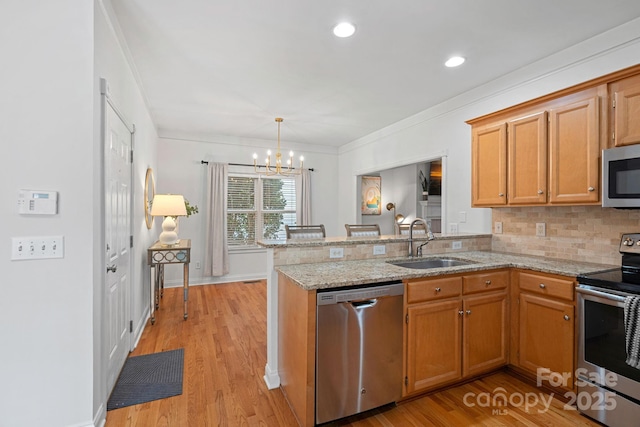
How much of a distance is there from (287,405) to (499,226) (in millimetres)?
2639

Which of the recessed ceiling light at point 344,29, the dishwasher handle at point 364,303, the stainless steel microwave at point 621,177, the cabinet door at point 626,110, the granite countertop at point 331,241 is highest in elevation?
the recessed ceiling light at point 344,29

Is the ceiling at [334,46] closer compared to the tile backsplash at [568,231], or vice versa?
the ceiling at [334,46]

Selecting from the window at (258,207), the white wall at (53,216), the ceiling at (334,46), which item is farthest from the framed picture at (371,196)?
the white wall at (53,216)

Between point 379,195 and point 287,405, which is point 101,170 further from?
point 379,195

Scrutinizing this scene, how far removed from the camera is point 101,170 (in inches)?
73.0

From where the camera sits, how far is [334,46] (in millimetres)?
2584

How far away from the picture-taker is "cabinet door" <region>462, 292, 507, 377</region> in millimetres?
2271

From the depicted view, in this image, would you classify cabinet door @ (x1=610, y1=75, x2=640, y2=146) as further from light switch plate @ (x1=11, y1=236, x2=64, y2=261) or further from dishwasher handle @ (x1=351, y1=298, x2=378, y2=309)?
light switch plate @ (x1=11, y1=236, x2=64, y2=261)

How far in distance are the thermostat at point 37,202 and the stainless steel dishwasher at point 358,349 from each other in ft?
5.00

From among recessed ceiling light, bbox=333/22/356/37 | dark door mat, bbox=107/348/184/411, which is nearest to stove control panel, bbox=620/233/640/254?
recessed ceiling light, bbox=333/22/356/37

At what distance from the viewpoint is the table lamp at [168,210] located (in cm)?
376

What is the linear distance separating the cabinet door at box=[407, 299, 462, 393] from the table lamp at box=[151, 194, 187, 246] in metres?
3.05

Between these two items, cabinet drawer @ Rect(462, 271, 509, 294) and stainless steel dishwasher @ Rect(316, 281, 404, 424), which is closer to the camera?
stainless steel dishwasher @ Rect(316, 281, 404, 424)

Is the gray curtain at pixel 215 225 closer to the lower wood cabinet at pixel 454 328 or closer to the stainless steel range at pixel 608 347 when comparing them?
the lower wood cabinet at pixel 454 328
